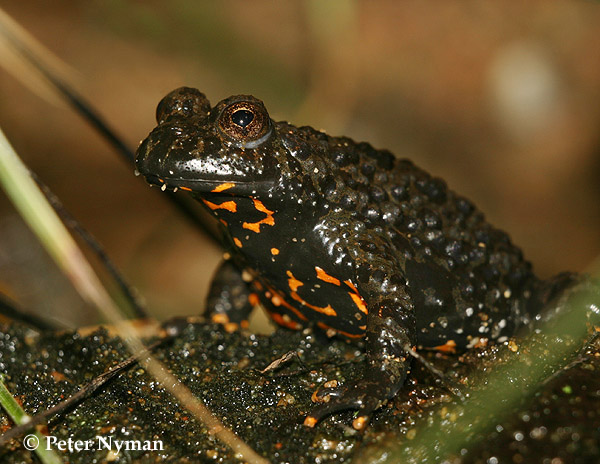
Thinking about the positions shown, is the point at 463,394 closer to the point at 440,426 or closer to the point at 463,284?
the point at 440,426

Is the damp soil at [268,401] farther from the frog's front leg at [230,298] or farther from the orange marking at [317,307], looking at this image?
the frog's front leg at [230,298]

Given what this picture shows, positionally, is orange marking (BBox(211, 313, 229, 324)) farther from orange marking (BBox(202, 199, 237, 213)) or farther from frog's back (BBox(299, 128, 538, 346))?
frog's back (BBox(299, 128, 538, 346))

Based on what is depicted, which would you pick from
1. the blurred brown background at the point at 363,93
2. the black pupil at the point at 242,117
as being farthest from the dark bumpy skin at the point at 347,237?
the blurred brown background at the point at 363,93

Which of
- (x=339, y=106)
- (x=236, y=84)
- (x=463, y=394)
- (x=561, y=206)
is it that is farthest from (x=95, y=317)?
(x=561, y=206)

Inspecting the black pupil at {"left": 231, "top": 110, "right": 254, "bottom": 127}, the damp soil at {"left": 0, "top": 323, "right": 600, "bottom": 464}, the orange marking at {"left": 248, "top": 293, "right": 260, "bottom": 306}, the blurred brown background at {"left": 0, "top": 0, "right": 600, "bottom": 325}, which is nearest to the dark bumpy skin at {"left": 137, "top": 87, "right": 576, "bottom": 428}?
the black pupil at {"left": 231, "top": 110, "right": 254, "bottom": 127}

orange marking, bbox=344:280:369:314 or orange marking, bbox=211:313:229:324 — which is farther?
orange marking, bbox=211:313:229:324

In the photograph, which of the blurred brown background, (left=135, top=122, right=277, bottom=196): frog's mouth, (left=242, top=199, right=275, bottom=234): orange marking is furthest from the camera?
the blurred brown background

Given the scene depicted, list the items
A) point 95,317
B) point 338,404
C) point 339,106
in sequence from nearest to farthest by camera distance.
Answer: point 338,404
point 95,317
point 339,106
